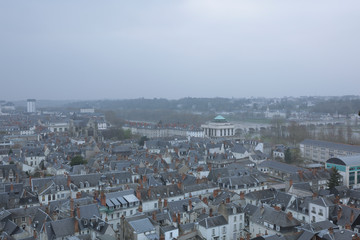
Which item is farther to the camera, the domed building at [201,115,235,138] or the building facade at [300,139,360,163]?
the domed building at [201,115,235,138]

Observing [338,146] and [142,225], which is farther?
[338,146]

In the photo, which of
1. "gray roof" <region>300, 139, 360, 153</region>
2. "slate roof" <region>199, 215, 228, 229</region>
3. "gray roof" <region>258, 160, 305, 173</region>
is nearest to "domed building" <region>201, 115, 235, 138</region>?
"gray roof" <region>300, 139, 360, 153</region>

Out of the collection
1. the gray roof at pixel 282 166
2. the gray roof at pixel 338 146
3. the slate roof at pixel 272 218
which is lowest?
the gray roof at pixel 282 166

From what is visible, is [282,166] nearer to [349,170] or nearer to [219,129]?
[349,170]

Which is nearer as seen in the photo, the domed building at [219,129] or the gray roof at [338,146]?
the gray roof at [338,146]

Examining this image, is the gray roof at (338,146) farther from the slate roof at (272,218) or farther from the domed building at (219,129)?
the slate roof at (272,218)

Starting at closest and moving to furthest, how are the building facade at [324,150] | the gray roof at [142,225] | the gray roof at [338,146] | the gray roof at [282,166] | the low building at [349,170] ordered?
1. the gray roof at [142,225]
2. the low building at [349,170]
3. the gray roof at [282,166]
4. the gray roof at [338,146]
5. the building facade at [324,150]

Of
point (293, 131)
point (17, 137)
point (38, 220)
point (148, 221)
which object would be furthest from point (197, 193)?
point (17, 137)

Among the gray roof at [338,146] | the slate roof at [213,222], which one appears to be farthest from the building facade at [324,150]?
the slate roof at [213,222]

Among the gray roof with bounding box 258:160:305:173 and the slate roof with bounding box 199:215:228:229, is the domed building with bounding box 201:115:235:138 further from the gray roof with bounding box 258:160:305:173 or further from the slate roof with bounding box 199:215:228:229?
the slate roof with bounding box 199:215:228:229

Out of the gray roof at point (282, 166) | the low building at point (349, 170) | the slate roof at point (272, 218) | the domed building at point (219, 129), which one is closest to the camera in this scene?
the slate roof at point (272, 218)

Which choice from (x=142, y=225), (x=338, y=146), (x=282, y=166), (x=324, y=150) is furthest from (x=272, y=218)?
(x=324, y=150)

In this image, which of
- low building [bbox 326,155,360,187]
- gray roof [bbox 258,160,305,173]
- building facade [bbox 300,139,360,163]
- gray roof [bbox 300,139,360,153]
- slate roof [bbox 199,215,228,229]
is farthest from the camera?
building facade [bbox 300,139,360,163]
